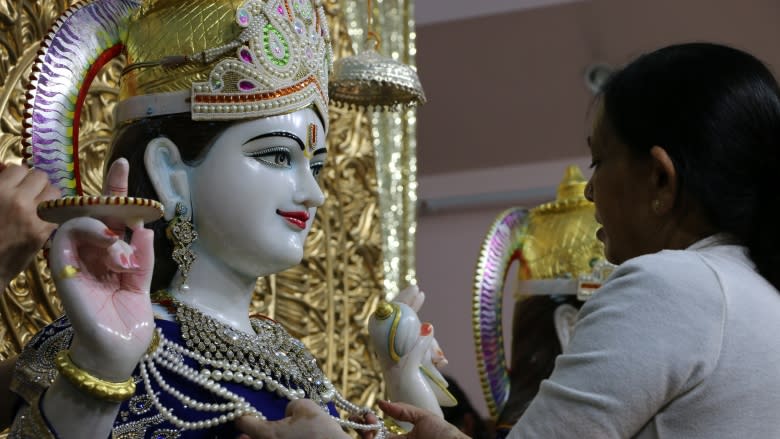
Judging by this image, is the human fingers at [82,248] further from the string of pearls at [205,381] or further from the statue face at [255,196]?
the statue face at [255,196]

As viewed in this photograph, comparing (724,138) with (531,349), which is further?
(531,349)

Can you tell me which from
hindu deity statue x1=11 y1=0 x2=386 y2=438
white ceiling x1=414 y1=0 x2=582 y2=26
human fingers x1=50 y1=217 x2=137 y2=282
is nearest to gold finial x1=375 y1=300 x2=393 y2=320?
hindu deity statue x1=11 y1=0 x2=386 y2=438

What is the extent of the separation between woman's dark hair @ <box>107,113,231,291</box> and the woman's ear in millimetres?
612

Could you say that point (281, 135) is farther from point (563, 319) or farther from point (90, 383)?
point (563, 319)

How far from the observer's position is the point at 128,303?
4.33ft

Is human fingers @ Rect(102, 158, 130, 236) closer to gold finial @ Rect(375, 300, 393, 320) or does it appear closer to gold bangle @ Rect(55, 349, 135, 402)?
gold bangle @ Rect(55, 349, 135, 402)

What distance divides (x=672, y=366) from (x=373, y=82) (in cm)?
101

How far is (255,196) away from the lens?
1692 millimetres

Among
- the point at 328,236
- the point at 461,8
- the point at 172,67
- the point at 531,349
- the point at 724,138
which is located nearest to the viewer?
the point at 724,138

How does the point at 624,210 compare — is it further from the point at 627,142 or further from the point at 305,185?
the point at 305,185

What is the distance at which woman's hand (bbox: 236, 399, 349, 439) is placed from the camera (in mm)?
1500

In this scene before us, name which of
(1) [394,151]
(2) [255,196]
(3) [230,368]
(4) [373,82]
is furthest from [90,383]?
(1) [394,151]

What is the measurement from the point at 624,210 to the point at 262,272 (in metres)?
0.53

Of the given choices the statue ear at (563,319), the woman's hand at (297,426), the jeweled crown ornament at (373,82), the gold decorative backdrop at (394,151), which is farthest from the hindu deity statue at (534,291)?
the woman's hand at (297,426)
